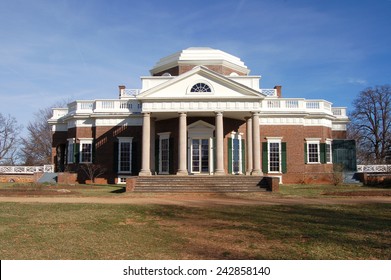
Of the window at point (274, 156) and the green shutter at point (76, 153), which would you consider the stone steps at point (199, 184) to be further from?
the green shutter at point (76, 153)

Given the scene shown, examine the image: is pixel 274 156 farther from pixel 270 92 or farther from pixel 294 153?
pixel 270 92

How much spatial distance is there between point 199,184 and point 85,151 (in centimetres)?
1345

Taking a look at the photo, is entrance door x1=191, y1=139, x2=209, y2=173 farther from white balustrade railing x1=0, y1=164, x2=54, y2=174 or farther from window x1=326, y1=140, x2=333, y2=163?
white balustrade railing x1=0, y1=164, x2=54, y2=174

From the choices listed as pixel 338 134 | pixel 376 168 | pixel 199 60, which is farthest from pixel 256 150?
pixel 376 168

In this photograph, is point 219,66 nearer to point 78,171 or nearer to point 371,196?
point 78,171

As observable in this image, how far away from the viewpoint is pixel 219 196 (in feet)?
63.4

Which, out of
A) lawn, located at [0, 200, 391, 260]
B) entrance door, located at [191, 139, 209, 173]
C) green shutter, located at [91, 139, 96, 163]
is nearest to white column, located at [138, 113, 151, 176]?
entrance door, located at [191, 139, 209, 173]

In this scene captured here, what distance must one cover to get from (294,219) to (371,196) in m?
9.44

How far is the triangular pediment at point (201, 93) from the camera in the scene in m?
25.1

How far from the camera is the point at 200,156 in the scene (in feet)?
91.6

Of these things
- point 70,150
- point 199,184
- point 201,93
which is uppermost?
point 201,93
